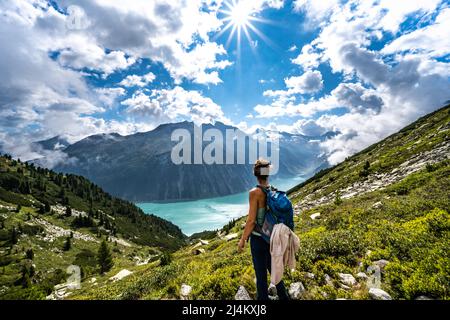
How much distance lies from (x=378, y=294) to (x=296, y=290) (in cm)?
200

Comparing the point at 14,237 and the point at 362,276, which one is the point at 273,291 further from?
the point at 14,237

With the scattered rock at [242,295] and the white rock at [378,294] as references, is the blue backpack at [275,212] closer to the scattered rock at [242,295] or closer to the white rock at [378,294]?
the scattered rock at [242,295]

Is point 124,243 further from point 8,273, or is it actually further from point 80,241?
point 8,273

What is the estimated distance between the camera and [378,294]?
5.83 m

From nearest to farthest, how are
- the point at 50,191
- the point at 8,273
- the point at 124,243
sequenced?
the point at 8,273 → the point at 124,243 → the point at 50,191

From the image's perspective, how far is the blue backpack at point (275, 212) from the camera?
5664mm

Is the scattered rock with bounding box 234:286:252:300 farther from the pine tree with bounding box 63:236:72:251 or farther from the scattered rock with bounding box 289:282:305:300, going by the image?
the pine tree with bounding box 63:236:72:251

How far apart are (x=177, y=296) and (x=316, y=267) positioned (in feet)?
15.8

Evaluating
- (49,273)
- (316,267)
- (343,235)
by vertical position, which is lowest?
(49,273)

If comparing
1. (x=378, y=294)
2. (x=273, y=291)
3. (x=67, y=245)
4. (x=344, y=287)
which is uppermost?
(x=378, y=294)

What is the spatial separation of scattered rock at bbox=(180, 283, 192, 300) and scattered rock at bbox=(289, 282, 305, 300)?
3401 mm

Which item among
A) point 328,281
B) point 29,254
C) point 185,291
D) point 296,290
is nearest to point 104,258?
point 29,254
